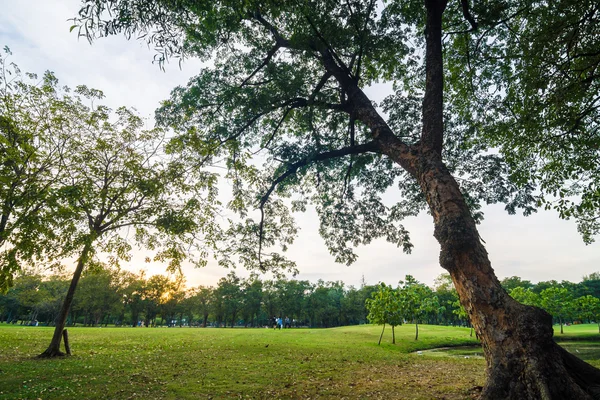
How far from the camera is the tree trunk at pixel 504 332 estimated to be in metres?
4.35

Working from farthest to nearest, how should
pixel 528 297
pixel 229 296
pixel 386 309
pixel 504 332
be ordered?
pixel 229 296 < pixel 528 297 < pixel 386 309 < pixel 504 332

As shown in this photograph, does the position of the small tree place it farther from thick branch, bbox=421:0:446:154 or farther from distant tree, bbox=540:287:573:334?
distant tree, bbox=540:287:573:334

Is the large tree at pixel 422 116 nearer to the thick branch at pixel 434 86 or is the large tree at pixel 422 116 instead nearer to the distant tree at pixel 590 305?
the thick branch at pixel 434 86

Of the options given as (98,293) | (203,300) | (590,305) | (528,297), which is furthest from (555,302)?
(98,293)

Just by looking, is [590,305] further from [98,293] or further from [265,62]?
[98,293]

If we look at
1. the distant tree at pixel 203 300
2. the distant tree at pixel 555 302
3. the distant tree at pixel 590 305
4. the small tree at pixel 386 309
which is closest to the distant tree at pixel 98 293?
the distant tree at pixel 203 300

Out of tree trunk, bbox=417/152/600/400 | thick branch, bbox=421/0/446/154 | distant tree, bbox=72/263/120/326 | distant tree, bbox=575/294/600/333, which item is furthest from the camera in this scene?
distant tree, bbox=72/263/120/326

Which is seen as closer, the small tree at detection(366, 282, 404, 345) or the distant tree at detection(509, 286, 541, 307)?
the small tree at detection(366, 282, 404, 345)

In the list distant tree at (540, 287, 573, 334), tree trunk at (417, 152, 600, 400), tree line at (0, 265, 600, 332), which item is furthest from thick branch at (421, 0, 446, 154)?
tree line at (0, 265, 600, 332)

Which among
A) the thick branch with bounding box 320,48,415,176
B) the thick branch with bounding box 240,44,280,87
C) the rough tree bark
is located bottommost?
the rough tree bark

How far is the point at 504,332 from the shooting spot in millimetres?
4773

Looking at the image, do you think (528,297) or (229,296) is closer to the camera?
(528,297)

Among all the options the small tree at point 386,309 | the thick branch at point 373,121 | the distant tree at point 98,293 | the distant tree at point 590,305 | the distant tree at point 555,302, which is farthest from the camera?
the distant tree at point 98,293

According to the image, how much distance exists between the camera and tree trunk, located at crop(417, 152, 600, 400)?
4.35 metres
